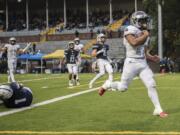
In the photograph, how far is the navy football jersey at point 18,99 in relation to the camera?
42.1ft

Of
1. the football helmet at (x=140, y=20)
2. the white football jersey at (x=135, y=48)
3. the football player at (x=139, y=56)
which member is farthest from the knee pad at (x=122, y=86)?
the football helmet at (x=140, y=20)

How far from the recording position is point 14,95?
12805 mm

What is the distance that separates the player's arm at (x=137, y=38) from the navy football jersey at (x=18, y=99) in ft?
11.0

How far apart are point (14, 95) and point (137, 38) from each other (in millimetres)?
3639

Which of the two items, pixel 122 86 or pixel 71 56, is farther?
pixel 71 56

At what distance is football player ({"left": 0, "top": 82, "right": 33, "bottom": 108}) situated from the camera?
41.4 feet

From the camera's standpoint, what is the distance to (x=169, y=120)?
10.3 meters

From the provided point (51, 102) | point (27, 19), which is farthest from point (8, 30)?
point (51, 102)

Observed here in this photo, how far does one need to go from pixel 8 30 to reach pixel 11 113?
52731 mm

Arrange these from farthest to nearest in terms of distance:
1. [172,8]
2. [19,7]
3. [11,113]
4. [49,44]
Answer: [19,7] → [49,44] → [172,8] → [11,113]

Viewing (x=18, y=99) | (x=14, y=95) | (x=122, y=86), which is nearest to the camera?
(x=122, y=86)

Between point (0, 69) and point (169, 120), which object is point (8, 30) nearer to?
point (0, 69)

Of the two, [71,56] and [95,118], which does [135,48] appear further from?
[71,56]

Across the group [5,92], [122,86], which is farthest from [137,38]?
[5,92]
